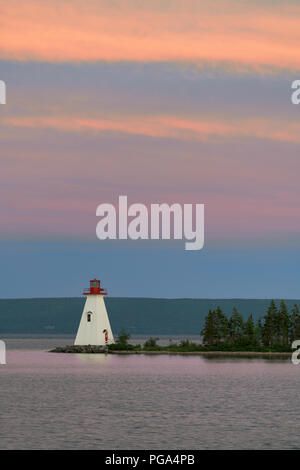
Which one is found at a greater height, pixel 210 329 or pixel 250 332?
pixel 210 329

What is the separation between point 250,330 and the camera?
128 metres

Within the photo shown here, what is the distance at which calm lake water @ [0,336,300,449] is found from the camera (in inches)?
1956

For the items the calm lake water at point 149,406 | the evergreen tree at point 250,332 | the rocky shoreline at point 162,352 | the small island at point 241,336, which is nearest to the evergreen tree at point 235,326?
the small island at point 241,336

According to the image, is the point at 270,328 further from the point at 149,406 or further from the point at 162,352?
the point at 149,406

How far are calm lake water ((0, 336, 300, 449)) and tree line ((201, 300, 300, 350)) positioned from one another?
14954mm

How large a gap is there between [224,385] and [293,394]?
9.69 meters

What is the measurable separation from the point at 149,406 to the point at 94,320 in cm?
5317

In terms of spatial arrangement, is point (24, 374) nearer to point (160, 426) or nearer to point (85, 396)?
point (85, 396)

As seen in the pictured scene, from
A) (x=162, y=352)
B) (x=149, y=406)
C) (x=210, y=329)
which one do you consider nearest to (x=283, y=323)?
(x=210, y=329)

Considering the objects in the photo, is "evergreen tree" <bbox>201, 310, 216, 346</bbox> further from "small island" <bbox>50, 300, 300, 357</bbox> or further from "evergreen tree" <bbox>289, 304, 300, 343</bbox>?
"evergreen tree" <bbox>289, 304, 300, 343</bbox>

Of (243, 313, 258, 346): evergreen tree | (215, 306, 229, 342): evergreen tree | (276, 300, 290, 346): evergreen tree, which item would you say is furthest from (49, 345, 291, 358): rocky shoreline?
(215, 306, 229, 342): evergreen tree

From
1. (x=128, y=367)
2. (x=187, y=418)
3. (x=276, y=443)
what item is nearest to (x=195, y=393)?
(x=187, y=418)

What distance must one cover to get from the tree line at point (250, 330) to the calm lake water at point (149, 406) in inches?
589

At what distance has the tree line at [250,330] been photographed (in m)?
127
